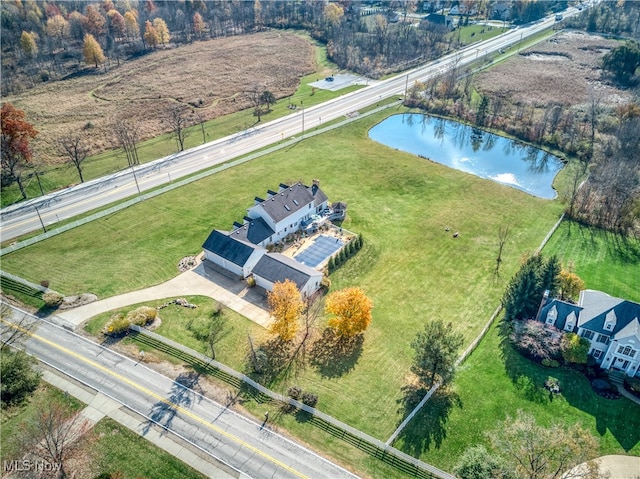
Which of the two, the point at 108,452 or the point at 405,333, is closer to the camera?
the point at 108,452

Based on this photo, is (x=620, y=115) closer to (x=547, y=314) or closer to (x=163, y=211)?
(x=547, y=314)

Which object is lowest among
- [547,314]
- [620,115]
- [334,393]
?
[334,393]

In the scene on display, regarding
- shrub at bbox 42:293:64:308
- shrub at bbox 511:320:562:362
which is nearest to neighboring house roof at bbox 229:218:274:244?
shrub at bbox 42:293:64:308

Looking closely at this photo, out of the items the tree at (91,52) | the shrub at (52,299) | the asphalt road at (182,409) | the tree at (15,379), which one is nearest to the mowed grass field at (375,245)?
the shrub at (52,299)

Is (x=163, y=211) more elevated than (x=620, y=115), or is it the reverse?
(x=620, y=115)

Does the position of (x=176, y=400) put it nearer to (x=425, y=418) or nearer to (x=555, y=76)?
(x=425, y=418)

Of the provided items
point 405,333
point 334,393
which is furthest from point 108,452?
point 405,333

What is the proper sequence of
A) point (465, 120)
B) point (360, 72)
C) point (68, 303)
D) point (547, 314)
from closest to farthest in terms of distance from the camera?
point (547, 314) < point (68, 303) < point (465, 120) < point (360, 72)
